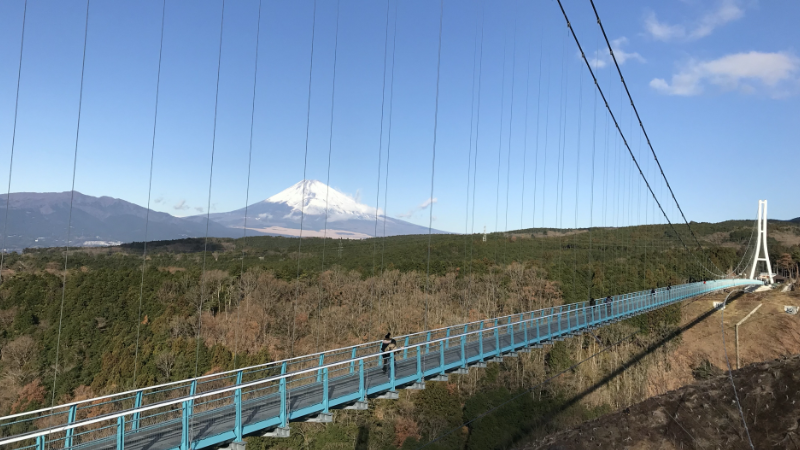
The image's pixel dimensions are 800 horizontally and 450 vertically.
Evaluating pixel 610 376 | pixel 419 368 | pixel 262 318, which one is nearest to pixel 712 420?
pixel 419 368

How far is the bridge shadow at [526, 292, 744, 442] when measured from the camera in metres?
41.7

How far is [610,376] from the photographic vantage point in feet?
163

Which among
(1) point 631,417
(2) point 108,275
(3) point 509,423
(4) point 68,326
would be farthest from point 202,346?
(1) point 631,417

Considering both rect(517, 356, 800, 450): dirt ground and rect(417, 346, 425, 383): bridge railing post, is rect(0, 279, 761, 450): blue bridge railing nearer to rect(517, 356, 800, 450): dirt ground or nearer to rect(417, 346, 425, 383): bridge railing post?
rect(417, 346, 425, 383): bridge railing post

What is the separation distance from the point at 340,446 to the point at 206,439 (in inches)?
1157

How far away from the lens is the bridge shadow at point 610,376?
41694 mm

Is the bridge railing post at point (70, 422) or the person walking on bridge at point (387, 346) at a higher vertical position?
the person walking on bridge at point (387, 346)

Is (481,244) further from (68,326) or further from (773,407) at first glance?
(773,407)

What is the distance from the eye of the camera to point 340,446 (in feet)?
118

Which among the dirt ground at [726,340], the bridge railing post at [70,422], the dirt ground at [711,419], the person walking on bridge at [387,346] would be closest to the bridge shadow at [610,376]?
the dirt ground at [726,340]

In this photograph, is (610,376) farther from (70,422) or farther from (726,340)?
(70,422)

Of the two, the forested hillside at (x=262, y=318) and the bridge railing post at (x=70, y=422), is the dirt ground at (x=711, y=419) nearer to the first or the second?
the forested hillside at (x=262, y=318)

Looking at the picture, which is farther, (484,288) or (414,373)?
(484,288)

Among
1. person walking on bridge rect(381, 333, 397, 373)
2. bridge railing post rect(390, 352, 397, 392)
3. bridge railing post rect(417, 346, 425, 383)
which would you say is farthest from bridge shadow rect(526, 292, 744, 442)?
bridge railing post rect(390, 352, 397, 392)
